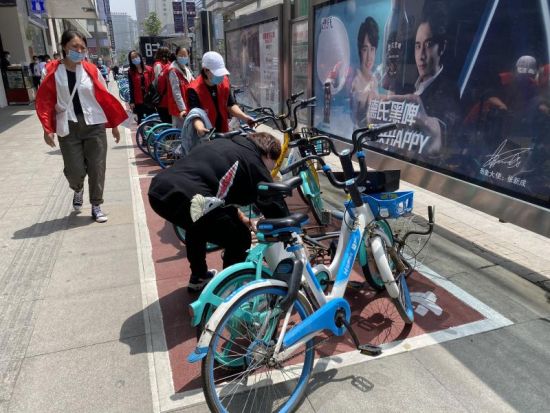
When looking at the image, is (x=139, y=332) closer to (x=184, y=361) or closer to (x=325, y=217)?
(x=184, y=361)

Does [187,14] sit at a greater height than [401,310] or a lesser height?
greater

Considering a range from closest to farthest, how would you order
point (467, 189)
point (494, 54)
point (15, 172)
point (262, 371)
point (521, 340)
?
point (262, 371) < point (521, 340) < point (494, 54) < point (467, 189) < point (15, 172)

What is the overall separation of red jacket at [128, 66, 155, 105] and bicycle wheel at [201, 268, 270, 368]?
7890mm

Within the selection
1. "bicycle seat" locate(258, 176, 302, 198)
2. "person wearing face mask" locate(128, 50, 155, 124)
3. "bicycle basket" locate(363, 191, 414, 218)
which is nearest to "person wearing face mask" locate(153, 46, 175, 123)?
"person wearing face mask" locate(128, 50, 155, 124)

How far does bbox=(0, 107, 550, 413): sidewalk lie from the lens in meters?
2.45

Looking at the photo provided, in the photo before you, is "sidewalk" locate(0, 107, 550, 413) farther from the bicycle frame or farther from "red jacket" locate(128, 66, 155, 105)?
"red jacket" locate(128, 66, 155, 105)

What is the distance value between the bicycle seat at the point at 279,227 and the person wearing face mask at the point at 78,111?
334 centimetres

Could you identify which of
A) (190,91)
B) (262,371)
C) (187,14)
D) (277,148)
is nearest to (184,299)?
(262,371)

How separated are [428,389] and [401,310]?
0.57 m

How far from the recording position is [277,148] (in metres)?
2.77

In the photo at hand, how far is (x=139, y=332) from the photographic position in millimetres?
3037

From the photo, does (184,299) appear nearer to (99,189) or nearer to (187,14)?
(99,189)

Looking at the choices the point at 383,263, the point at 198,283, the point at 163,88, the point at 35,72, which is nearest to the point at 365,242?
the point at 383,263

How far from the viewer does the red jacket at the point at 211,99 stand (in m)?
4.48
